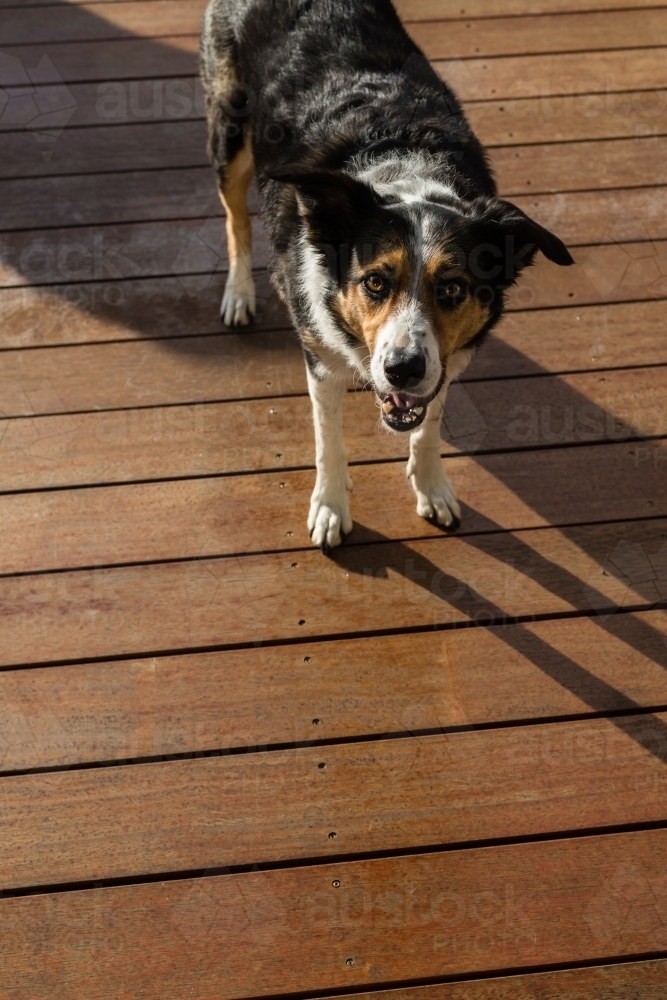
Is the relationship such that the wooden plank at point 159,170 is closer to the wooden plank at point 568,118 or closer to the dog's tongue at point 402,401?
the wooden plank at point 568,118

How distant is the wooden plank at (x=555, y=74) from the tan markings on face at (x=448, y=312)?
2137 mm

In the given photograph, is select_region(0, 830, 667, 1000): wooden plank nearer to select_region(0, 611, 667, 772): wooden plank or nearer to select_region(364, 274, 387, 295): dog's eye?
select_region(0, 611, 667, 772): wooden plank

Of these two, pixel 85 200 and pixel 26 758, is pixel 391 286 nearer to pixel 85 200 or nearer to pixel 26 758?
pixel 26 758

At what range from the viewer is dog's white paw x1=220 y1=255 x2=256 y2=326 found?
332cm

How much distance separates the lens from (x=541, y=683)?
2.48 meters

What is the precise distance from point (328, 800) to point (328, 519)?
807 mm

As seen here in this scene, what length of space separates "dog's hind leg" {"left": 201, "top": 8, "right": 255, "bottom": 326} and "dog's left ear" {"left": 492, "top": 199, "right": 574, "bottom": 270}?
1168 millimetres

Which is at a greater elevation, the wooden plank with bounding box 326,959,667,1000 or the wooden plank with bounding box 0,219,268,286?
the wooden plank with bounding box 0,219,268,286

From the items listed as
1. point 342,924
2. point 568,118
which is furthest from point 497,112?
point 342,924

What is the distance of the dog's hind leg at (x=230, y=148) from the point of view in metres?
3.12

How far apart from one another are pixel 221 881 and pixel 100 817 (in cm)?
33

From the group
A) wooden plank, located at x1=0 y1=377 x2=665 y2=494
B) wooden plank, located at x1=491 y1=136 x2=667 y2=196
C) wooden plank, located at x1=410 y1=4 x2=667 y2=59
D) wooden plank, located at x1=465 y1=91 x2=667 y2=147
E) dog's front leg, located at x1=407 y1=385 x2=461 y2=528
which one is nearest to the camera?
dog's front leg, located at x1=407 y1=385 x2=461 y2=528

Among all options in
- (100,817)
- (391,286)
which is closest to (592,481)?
(391,286)

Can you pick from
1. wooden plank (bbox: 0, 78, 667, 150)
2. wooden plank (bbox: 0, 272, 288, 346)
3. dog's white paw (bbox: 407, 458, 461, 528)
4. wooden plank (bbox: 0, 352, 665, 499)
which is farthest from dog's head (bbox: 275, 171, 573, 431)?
wooden plank (bbox: 0, 78, 667, 150)
